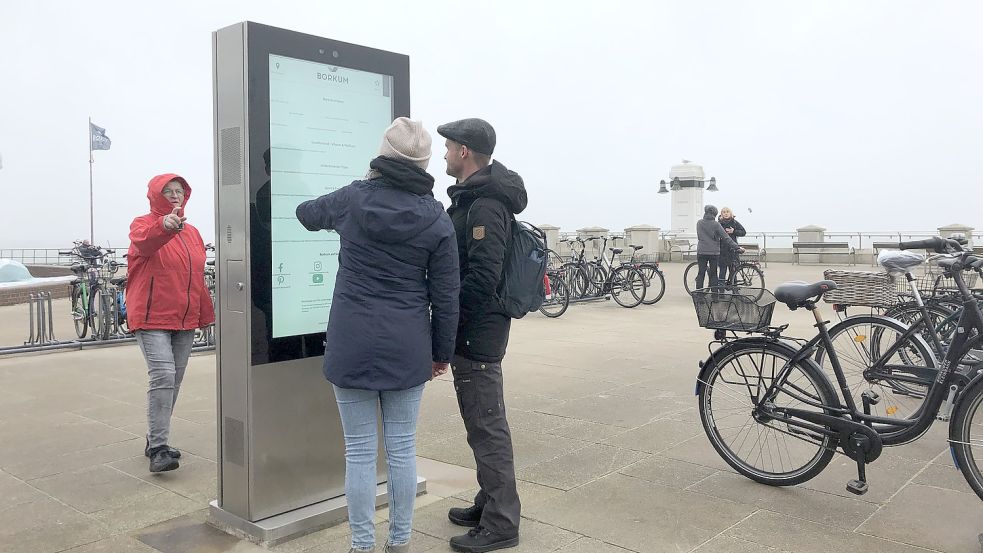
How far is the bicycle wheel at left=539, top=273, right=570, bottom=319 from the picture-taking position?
12.2m

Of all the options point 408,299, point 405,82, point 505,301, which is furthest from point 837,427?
point 405,82

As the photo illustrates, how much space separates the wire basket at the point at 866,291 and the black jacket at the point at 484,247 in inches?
138

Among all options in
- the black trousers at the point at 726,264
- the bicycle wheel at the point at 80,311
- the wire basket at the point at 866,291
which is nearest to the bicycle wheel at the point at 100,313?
the bicycle wheel at the point at 80,311

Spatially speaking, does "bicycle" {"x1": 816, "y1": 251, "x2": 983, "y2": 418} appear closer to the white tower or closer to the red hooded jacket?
the red hooded jacket

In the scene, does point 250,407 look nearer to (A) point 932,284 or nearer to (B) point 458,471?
(B) point 458,471

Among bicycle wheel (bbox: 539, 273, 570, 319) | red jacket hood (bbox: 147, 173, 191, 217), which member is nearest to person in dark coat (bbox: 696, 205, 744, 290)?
bicycle wheel (bbox: 539, 273, 570, 319)

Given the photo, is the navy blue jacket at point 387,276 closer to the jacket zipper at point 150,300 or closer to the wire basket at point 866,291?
the jacket zipper at point 150,300

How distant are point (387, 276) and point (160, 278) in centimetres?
219

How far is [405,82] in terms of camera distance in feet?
12.9

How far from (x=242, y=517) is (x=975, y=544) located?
10.3ft

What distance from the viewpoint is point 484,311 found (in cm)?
326

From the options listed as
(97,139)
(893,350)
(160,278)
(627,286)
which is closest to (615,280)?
(627,286)

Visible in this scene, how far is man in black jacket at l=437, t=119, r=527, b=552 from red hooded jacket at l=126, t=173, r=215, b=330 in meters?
1.84

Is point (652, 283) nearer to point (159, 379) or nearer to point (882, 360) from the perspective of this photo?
point (882, 360)
